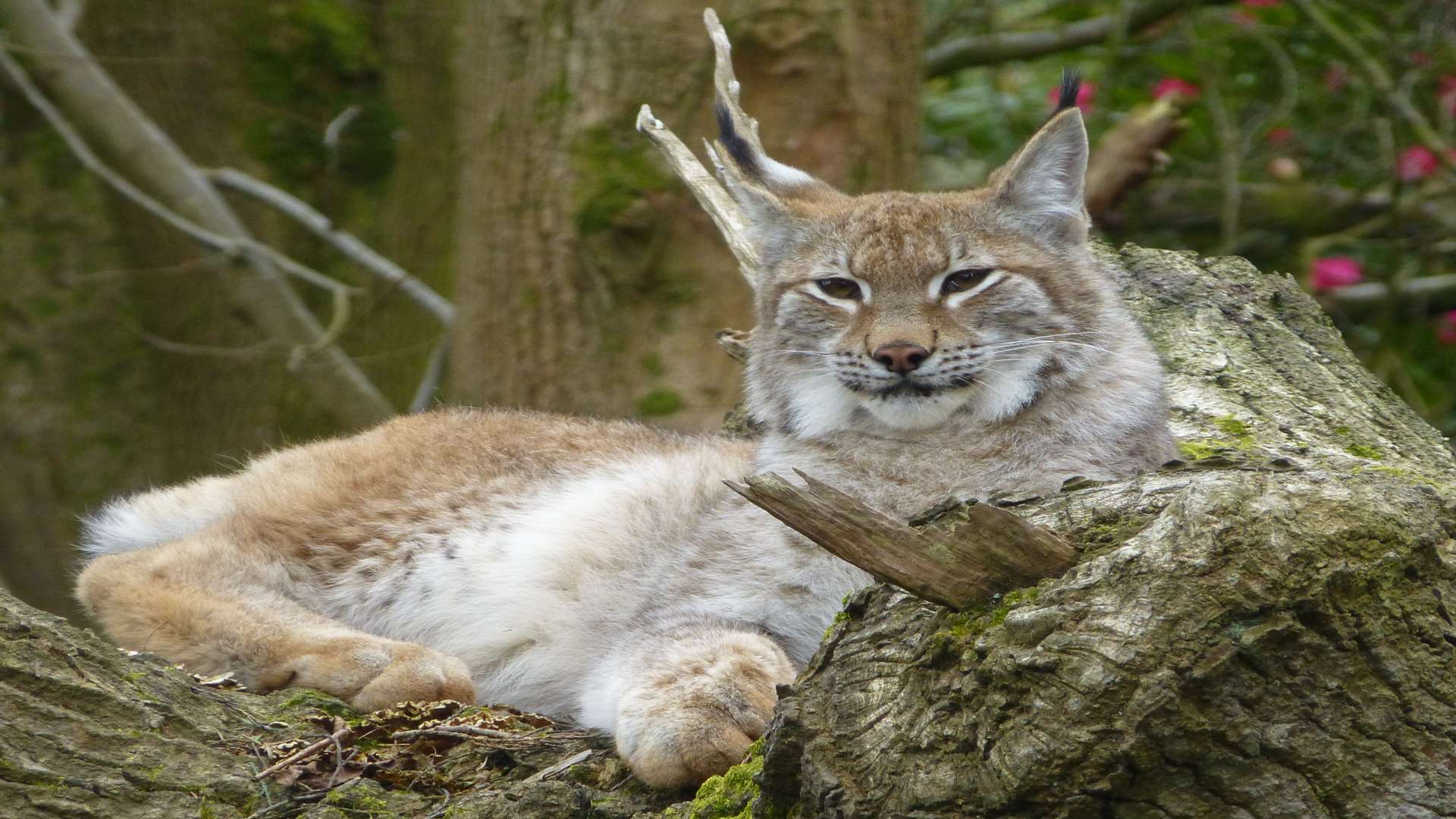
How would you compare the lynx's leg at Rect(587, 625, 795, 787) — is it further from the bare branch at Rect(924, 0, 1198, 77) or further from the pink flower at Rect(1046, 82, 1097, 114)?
the bare branch at Rect(924, 0, 1198, 77)

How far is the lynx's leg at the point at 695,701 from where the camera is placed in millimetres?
3248

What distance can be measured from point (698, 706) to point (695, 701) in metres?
0.03

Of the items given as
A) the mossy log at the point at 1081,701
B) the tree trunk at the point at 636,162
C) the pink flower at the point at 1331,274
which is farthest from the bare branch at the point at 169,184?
the pink flower at the point at 1331,274

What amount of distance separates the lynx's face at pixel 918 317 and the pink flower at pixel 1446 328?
519 cm

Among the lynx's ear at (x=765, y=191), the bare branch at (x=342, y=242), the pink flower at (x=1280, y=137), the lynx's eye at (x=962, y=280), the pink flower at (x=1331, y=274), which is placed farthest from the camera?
the pink flower at (x=1280, y=137)

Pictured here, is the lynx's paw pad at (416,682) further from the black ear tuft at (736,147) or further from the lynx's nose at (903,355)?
the black ear tuft at (736,147)

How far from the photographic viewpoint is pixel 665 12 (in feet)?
21.9

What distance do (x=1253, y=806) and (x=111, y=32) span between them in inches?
366

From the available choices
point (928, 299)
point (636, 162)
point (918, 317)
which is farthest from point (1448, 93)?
point (918, 317)

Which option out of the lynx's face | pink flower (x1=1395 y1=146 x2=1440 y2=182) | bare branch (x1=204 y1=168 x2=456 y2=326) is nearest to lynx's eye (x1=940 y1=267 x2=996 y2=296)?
the lynx's face

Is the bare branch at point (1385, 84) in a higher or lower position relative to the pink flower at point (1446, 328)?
higher

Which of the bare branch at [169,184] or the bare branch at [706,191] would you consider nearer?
the bare branch at [706,191]

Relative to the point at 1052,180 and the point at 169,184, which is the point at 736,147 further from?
the point at 169,184

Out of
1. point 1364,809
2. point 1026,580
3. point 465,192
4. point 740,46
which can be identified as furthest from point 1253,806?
point 465,192
